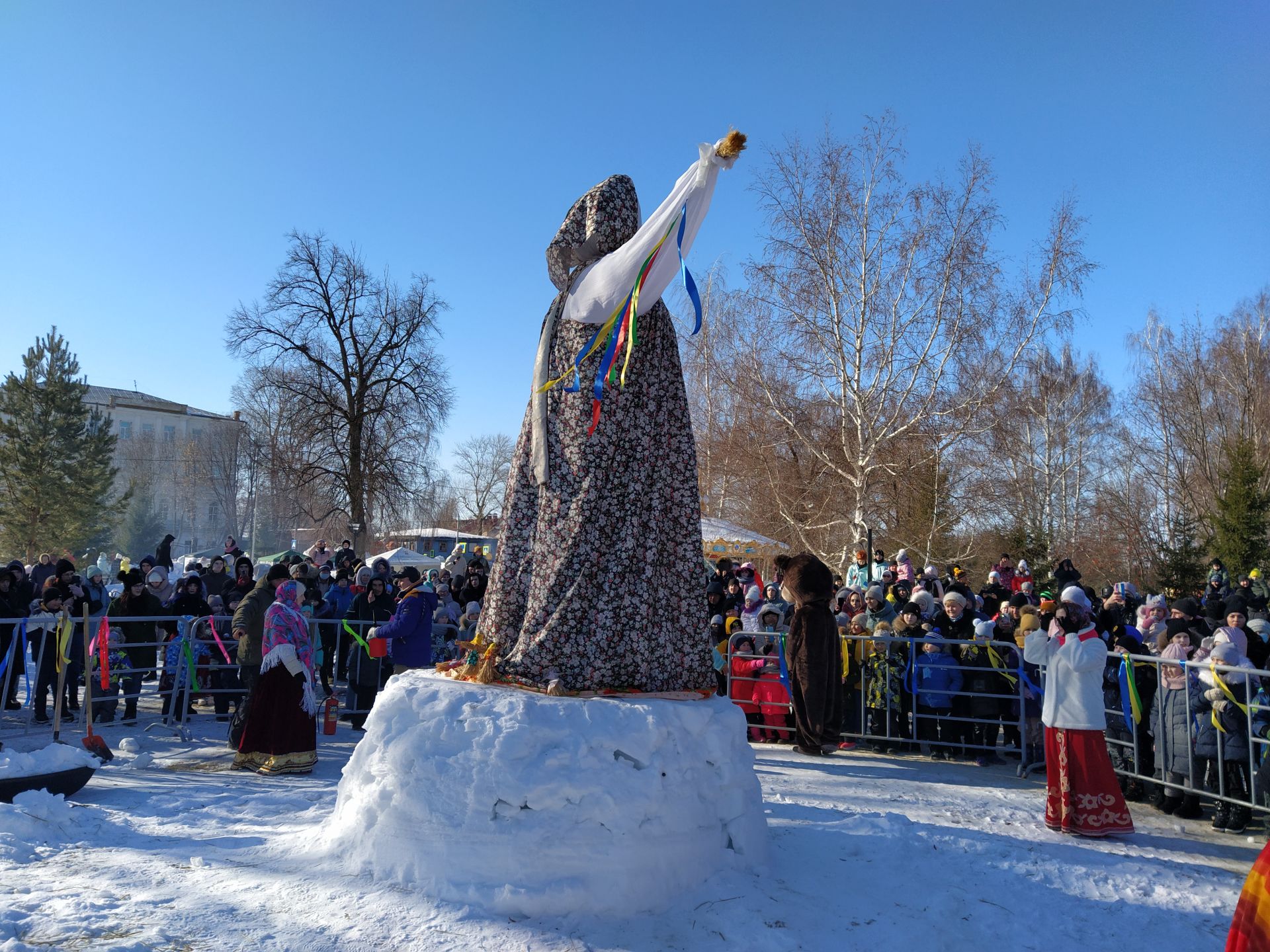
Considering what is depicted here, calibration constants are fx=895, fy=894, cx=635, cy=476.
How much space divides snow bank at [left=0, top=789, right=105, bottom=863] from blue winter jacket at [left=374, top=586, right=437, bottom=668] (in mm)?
3820

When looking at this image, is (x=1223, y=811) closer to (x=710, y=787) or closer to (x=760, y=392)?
(x=710, y=787)

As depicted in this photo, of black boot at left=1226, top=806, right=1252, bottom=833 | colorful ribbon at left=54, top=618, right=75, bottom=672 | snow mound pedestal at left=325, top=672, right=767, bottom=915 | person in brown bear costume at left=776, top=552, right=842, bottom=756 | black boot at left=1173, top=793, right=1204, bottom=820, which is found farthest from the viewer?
person in brown bear costume at left=776, top=552, right=842, bottom=756

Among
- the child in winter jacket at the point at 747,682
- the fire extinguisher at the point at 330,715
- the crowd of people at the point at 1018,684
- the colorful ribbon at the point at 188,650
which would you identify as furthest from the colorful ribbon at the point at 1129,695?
the colorful ribbon at the point at 188,650

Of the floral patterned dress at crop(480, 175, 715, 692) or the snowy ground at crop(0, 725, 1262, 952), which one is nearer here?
the snowy ground at crop(0, 725, 1262, 952)

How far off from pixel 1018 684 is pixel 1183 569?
626 inches

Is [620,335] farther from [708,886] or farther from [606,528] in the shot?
[708,886]

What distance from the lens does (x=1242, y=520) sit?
76.7 feet

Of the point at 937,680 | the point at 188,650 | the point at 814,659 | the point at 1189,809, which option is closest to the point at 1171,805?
the point at 1189,809

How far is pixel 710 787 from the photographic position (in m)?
4.51

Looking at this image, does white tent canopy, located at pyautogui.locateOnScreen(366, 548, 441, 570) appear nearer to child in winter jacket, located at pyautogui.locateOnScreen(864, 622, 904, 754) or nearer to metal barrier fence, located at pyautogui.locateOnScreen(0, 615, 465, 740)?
metal barrier fence, located at pyautogui.locateOnScreen(0, 615, 465, 740)

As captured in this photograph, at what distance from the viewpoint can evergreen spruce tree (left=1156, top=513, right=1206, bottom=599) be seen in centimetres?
2166

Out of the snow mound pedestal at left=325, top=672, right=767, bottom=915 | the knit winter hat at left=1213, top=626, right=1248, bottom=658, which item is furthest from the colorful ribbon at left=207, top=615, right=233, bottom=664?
the knit winter hat at left=1213, top=626, right=1248, bottom=658

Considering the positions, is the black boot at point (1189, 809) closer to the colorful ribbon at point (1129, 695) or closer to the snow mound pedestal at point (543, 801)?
the colorful ribbon at point (1129, 695)

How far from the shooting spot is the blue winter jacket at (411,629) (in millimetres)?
9352
